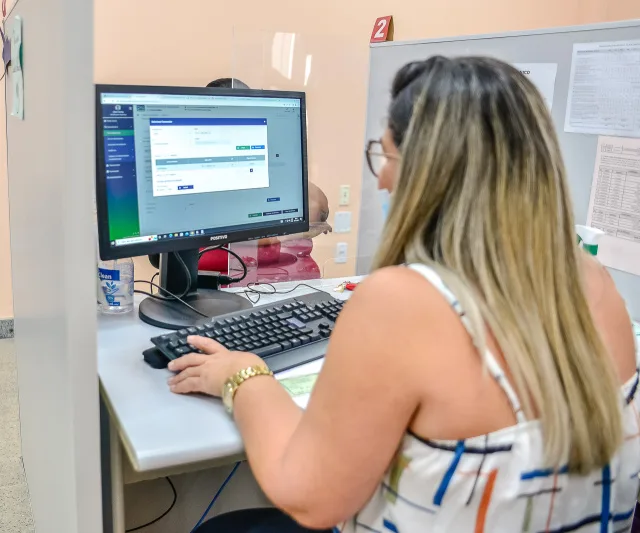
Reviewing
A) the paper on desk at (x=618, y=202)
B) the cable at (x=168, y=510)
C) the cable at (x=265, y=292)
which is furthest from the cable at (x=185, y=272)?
the paper on desk at (x=618, y=202)

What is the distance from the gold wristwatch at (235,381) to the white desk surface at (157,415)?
24 mm

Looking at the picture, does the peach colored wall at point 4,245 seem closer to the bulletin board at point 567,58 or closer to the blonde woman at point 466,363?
the bulletin board at point 567,58

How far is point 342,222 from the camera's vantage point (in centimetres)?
215

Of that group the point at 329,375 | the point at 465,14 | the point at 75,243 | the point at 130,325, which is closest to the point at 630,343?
the point at 329,375

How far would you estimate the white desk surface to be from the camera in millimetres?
828

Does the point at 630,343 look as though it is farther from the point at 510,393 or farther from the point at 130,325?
the point at 130,325

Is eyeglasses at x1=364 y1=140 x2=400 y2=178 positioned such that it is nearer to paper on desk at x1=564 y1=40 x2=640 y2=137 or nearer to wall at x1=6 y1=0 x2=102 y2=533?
wall at x1=6 y1=0 x2=102 y2=533

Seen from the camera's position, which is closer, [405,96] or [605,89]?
[405,96]

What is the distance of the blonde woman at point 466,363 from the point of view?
2.30ft

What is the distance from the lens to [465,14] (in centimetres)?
296

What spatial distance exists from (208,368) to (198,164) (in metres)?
0.46

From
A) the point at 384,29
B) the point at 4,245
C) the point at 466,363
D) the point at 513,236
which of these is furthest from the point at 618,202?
the point at 4,245

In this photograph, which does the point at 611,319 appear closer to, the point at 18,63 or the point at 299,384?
the point at 299,384

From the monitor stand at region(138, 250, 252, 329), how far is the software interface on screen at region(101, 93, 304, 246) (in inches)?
4.6
